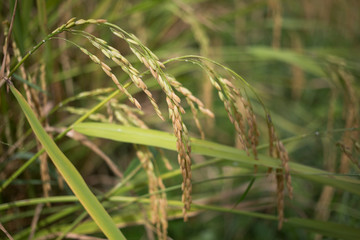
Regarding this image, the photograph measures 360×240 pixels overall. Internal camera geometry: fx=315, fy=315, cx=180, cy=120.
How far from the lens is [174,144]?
0.70 m

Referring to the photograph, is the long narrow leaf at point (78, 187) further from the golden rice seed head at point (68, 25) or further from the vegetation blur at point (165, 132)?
the golden rice seed head at point (68, 25)

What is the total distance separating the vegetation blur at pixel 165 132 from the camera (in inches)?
24.5

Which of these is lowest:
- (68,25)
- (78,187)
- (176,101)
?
(78,187)

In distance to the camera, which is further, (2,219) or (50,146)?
(2,219)

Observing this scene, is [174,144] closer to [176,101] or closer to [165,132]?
[165,132]

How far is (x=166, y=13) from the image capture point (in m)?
1.84

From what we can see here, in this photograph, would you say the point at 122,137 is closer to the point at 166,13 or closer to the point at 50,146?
the point at 50,146

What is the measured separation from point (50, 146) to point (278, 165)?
492 mm

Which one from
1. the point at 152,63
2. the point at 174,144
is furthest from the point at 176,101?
the point at 174,144

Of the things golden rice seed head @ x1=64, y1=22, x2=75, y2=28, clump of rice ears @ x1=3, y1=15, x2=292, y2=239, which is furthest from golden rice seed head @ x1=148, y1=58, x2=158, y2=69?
golden rice seed head @ x1=64, y1=22, x2=75, y2=28

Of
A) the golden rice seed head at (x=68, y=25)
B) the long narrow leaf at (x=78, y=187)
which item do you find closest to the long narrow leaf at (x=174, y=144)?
the long narrow leaf at (x=78, y=187)

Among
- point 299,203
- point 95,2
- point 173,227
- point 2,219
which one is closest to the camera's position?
point 2,219

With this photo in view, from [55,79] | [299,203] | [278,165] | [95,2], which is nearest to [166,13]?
[95,2]

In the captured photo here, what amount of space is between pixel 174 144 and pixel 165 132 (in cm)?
5
